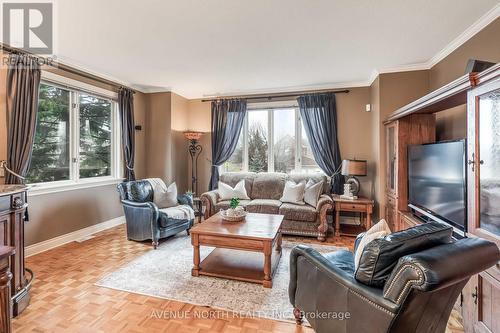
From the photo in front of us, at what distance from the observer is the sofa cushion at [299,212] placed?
367 centimetres

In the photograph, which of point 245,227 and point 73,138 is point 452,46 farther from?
point 73,138

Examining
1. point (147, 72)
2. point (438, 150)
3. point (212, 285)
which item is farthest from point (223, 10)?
point (212, 285)

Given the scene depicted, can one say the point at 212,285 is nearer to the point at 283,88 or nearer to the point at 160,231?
the point at 160,231

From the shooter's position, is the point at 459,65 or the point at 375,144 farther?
the point at 375,144

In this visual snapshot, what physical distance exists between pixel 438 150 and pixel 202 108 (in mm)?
4227

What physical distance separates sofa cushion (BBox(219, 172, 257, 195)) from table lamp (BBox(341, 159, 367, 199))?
1.63 metres

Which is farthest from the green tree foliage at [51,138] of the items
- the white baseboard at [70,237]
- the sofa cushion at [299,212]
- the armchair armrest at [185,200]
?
the sofa cushion at [299,212]

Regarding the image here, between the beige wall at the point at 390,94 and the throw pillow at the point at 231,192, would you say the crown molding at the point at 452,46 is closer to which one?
the beige wall at the point at 390,94

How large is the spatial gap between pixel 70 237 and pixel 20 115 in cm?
175

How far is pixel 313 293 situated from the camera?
1.58 metres

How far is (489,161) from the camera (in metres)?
1.54

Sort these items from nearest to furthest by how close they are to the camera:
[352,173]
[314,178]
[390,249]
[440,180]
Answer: [390,249] → [440,180] → [352,173] → [314,178]

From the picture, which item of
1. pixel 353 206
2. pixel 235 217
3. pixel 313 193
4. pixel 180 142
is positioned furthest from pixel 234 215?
pixel 180 142

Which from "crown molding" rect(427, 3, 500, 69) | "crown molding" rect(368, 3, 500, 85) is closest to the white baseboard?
"crown molding" rect(368, 3, 500, 85)
